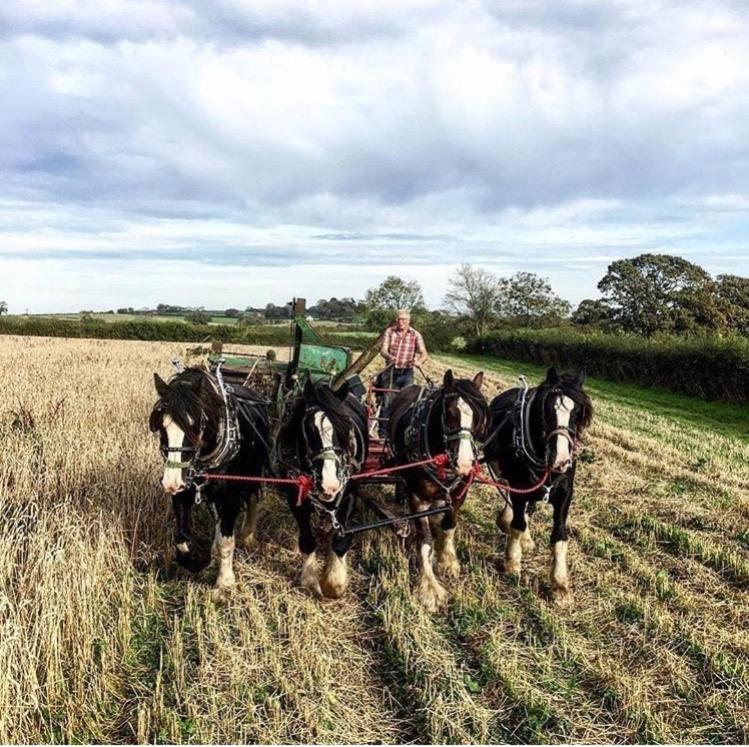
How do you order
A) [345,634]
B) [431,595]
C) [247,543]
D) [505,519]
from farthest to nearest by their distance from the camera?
1. [505,519]
2. [247,543]
3. [431,595]
4. [345,634]

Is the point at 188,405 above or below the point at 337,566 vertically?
above

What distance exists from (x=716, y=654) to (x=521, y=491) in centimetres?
178

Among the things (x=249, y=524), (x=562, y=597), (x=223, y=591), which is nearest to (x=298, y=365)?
(x=249, y=524)

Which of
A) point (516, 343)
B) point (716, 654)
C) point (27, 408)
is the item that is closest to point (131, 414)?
point (27, 408)

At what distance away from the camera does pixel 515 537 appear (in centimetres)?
549

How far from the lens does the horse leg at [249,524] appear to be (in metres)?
6.04

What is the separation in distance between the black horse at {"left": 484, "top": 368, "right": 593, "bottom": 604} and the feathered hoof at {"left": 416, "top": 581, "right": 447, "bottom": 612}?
88 cm

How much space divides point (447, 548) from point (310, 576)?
1329mm

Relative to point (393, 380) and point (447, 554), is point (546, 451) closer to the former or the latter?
point (447, 554)

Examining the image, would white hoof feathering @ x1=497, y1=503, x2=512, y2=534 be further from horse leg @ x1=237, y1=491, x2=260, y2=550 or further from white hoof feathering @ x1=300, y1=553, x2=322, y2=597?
horse leg @ x1=237, y1=491, x2=260, y2=550

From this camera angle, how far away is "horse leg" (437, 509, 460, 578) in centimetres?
546

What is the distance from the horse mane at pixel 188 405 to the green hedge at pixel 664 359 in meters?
19.6

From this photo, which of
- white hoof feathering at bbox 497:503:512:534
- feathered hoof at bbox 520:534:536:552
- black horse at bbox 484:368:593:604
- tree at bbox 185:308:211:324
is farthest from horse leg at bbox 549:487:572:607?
tree at bbox 185:308:211:324

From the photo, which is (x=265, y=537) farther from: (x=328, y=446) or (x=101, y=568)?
(x=328, y=446)
